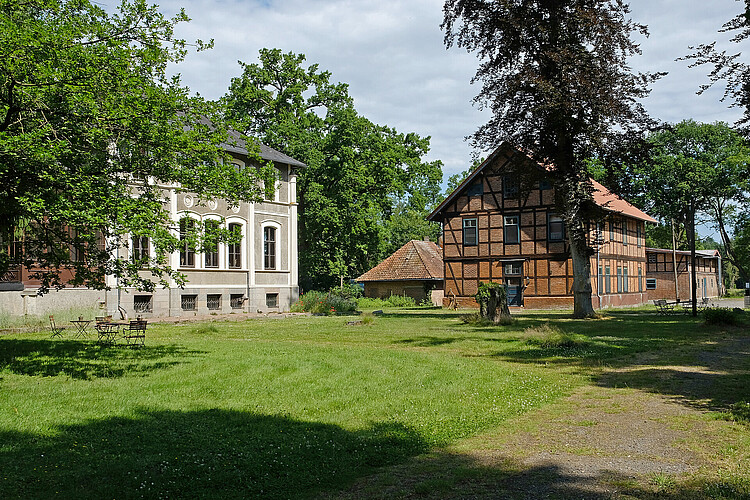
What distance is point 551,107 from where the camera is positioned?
1013 inches

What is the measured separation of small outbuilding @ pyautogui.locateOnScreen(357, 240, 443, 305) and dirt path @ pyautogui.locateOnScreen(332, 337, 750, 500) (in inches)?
1543

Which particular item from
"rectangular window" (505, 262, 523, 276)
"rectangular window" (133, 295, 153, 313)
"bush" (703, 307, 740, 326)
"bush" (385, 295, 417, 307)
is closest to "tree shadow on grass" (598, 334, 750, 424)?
"bush" (703, 307, 740, 326)

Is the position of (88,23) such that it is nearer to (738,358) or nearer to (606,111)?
(738,358)

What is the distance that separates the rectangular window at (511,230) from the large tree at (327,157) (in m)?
9.89

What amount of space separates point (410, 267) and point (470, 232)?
8673mm

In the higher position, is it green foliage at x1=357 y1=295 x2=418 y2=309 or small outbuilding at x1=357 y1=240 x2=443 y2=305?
small outbuilding at x1=357 y1=240 x2=443 y2=305

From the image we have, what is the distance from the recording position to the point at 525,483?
19.0 feet

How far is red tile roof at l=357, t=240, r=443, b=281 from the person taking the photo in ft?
162

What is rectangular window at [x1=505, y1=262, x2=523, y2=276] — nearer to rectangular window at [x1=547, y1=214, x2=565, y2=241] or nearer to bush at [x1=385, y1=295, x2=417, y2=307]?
Result: rectangular window at [x1=547, y1=214, x2=565, y2=241]

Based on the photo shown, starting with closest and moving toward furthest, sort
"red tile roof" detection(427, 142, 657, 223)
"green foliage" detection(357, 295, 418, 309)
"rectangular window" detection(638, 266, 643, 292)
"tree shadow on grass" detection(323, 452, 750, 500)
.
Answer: "tree shadow on grass" detection(323, 452, 750, 500), "red tile roof" detection(427, 142, 657, 223), "green foliage" detection(357, 295, 418, 309), "rectangular window" detection(638, 266, 643, 292)

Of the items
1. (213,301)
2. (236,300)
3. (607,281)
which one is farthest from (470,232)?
(213,301)

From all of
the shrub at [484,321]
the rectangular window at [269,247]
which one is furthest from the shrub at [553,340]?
the rectangular window at [269,247]

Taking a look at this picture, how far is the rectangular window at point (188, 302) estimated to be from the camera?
103 ft

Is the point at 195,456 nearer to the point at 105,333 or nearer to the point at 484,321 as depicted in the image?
the point at 105,333
